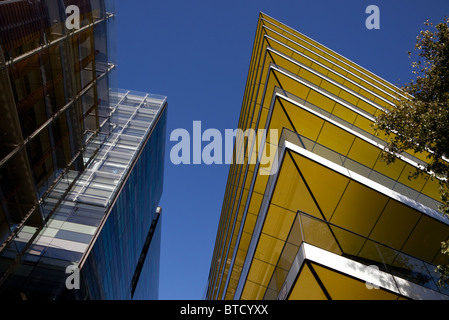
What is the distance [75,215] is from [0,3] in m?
17.7

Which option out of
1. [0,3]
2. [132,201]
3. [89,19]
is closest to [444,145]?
[0,3]

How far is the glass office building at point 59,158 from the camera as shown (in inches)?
399

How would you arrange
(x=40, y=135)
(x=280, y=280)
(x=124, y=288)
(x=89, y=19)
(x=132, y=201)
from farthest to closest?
(x=124, y=288) → (x=132, y=201) → (x=89, y=19) → (x=40, y=135) → (x=280, y=280)

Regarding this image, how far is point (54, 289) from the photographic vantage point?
1692cm

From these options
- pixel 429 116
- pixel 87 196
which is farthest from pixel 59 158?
pixel 429 116

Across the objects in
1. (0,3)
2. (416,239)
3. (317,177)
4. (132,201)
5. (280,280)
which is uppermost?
(0,3)

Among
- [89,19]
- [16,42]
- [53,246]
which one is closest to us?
[16,42]

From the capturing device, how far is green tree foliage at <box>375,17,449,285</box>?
25.7ft

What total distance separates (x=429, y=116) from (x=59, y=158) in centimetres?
1686

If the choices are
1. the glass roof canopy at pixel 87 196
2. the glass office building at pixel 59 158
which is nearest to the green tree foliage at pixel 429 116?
the glass office building at pixel 59 158

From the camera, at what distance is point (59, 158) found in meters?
14.4

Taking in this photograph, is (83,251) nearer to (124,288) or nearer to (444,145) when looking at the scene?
(124,288)

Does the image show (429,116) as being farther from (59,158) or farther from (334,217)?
(59,158)

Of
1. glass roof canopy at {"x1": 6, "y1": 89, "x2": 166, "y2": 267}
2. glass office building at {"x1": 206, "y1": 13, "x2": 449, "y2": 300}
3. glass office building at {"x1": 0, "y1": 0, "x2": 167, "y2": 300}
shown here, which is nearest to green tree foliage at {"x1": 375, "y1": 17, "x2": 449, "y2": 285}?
glass office building at {"x1": 206, "y1": 13, "x2": 449, "y2": 300}
